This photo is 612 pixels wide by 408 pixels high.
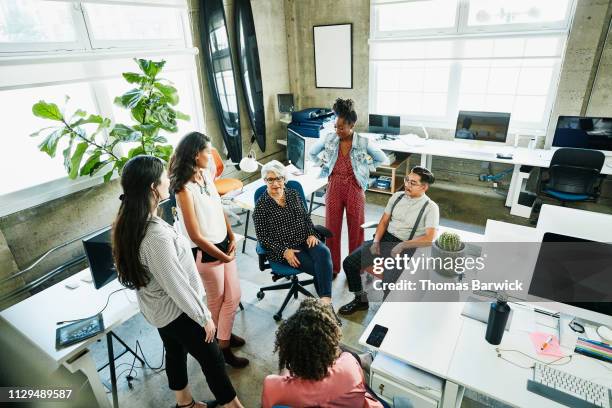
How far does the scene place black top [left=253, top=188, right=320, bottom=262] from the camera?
2541 mm

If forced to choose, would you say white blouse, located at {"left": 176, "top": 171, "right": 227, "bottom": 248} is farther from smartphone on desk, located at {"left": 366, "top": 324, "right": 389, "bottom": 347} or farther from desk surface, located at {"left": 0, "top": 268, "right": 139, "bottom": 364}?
smartphone on desk, located at {"left": 366, "top": 324, "right": 389, "bottom": 347}

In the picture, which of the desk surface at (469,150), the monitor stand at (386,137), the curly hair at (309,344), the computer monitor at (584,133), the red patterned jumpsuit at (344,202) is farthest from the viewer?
the monitor stand at (386,137)

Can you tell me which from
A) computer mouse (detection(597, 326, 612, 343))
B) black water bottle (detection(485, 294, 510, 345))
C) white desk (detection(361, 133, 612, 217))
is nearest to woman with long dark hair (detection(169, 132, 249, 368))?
black water bottle (detection(485, 294, 510, 345))

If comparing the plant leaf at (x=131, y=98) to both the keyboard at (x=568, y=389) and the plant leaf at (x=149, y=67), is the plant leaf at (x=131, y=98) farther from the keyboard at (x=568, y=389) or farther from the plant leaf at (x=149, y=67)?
the keyboard at (x=568, y=389)

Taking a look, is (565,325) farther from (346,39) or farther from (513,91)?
(346,39)

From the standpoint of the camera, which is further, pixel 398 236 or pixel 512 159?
pixel 512 159

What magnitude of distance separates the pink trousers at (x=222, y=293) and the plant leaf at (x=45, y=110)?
1699 millimetres

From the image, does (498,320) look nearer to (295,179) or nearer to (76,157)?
(295,179)

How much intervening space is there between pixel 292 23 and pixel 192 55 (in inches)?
81.1

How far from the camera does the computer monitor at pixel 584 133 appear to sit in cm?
367

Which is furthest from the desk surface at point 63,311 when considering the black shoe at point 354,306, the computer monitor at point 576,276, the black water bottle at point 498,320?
the computer monitor at point 576,276

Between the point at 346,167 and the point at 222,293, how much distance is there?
142 cm

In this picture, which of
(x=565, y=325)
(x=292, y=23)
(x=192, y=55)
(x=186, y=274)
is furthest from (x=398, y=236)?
(x=292, y=23)

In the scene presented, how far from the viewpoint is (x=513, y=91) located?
4418mm
